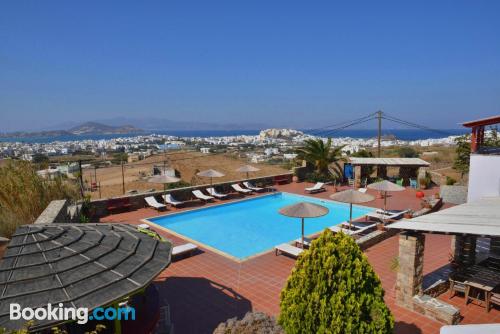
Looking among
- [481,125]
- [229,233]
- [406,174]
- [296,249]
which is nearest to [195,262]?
[296,249]

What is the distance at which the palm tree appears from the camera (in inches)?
906

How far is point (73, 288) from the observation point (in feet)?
13.8

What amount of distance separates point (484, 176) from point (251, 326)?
8680 millimetres

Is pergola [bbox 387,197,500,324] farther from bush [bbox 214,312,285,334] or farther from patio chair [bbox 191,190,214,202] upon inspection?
patio chair [bbox 191,190,214,202]

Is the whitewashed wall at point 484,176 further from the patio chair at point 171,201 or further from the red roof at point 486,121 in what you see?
the patio chair at point 171,201

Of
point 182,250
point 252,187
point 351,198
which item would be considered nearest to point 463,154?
point 351,198

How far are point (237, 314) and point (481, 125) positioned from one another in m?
9.15

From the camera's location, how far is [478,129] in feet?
33.2

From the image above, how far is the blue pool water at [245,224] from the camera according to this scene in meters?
12.9

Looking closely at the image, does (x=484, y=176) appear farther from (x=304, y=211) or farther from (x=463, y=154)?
(x=463, y=154)

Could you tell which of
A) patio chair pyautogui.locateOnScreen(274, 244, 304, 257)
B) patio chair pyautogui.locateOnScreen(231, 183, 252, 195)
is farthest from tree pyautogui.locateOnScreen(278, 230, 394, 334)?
patio chair pyautogui.locateOnScreen(231, 183, 252, 195)

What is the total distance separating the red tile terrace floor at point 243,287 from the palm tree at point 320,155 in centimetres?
1171

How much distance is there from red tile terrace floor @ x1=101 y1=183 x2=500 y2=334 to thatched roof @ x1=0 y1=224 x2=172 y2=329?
2.12m

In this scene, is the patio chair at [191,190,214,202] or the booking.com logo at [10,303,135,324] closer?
the booking.com logo at [10,303,135,324]
